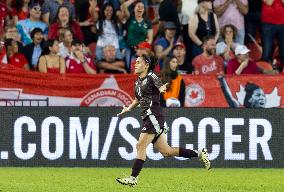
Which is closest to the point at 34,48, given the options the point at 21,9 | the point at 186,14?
the point at 21,9

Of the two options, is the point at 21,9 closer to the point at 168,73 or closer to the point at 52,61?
the point at 52,61

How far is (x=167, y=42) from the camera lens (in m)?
19.4

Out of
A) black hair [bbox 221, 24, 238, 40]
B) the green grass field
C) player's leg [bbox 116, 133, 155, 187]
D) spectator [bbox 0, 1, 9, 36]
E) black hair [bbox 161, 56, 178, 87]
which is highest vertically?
spectator [bbox 0, 1, 9, 36]

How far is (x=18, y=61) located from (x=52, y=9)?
178cm

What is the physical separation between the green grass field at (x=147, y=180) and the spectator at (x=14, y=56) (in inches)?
105

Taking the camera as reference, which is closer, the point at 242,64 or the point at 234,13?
the point at 242,64

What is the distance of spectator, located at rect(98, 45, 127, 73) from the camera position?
1873cm

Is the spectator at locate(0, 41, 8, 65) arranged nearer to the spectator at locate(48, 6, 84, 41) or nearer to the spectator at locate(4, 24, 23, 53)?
the spectator at locate(4, 24, 23, 53)

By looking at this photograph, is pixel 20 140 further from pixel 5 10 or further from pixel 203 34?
pixel 203 34

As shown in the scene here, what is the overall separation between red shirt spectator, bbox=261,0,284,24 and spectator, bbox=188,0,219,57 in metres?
1.02

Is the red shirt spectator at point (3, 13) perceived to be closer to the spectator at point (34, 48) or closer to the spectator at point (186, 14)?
the spectator at point (34, 48)

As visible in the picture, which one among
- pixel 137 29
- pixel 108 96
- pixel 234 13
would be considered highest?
pixel 234 13

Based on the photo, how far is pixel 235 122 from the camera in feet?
54.9

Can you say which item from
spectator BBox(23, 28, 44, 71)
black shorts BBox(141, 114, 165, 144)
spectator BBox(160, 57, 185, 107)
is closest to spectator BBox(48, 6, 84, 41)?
spectator BBox(23, 28, 44, 71)
